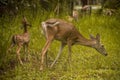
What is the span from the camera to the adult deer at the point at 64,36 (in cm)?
322

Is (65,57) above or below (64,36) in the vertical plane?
below

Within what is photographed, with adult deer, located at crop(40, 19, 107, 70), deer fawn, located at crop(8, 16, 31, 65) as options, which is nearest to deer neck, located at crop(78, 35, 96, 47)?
adult deer, located at crop(40, 19, 107, 70)

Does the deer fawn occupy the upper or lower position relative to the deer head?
upper

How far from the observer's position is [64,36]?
333cm

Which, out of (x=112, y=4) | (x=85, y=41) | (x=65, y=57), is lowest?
(x=65, y=57)

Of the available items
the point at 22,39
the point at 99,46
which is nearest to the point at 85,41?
the point at 99,46

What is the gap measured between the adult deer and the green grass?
0.17 feet

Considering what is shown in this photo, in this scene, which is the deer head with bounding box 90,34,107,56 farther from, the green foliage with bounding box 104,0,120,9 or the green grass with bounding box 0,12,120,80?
the green foliage with bounding box 104,0,120,9

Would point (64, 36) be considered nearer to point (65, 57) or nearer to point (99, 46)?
point (65, 57)

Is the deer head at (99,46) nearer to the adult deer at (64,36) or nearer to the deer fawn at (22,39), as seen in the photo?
the adult deer at (64,36)

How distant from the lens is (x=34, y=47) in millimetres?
3244

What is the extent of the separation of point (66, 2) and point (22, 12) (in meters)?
0.39

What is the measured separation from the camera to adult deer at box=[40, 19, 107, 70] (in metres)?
3.22

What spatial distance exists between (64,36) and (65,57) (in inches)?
6.4
